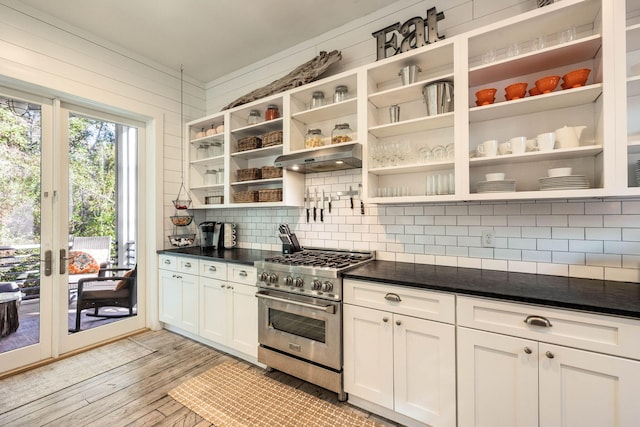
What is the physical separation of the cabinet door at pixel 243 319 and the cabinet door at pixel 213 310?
0.10 meters

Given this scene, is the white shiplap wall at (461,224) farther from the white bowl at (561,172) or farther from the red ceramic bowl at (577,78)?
the red ceramic bowl at (577,78)

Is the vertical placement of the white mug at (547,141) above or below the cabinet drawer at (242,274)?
above

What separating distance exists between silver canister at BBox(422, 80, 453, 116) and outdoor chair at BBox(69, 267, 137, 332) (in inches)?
138

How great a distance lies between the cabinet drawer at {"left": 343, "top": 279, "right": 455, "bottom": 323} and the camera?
162 centimetres

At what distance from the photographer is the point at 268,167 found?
292 cm

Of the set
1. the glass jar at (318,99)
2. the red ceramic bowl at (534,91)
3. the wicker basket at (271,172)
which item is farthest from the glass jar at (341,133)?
the red ceramic bowl at (534,91)

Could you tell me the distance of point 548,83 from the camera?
5.57 ft

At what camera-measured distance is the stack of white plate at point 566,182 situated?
1566 millimetres

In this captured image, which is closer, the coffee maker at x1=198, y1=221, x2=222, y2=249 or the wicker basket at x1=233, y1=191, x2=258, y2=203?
the wicker basket at x1=233, y1=191, x2=258, y2=203

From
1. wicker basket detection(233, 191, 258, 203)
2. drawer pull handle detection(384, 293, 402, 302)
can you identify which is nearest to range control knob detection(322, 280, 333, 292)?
drawer pull handle detection(384, 293, 402, 302)

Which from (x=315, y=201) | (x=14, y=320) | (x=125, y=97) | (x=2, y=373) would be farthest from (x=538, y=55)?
(x=2, y=373)

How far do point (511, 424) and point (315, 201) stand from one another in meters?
2.13

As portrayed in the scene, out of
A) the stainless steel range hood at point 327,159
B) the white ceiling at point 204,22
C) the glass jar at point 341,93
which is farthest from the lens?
the glass jar at point 341,93

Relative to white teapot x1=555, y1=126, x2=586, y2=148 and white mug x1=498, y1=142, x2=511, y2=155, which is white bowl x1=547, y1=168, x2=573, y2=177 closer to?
white teapot x1=555, y1=126, x2=586, y2=148
